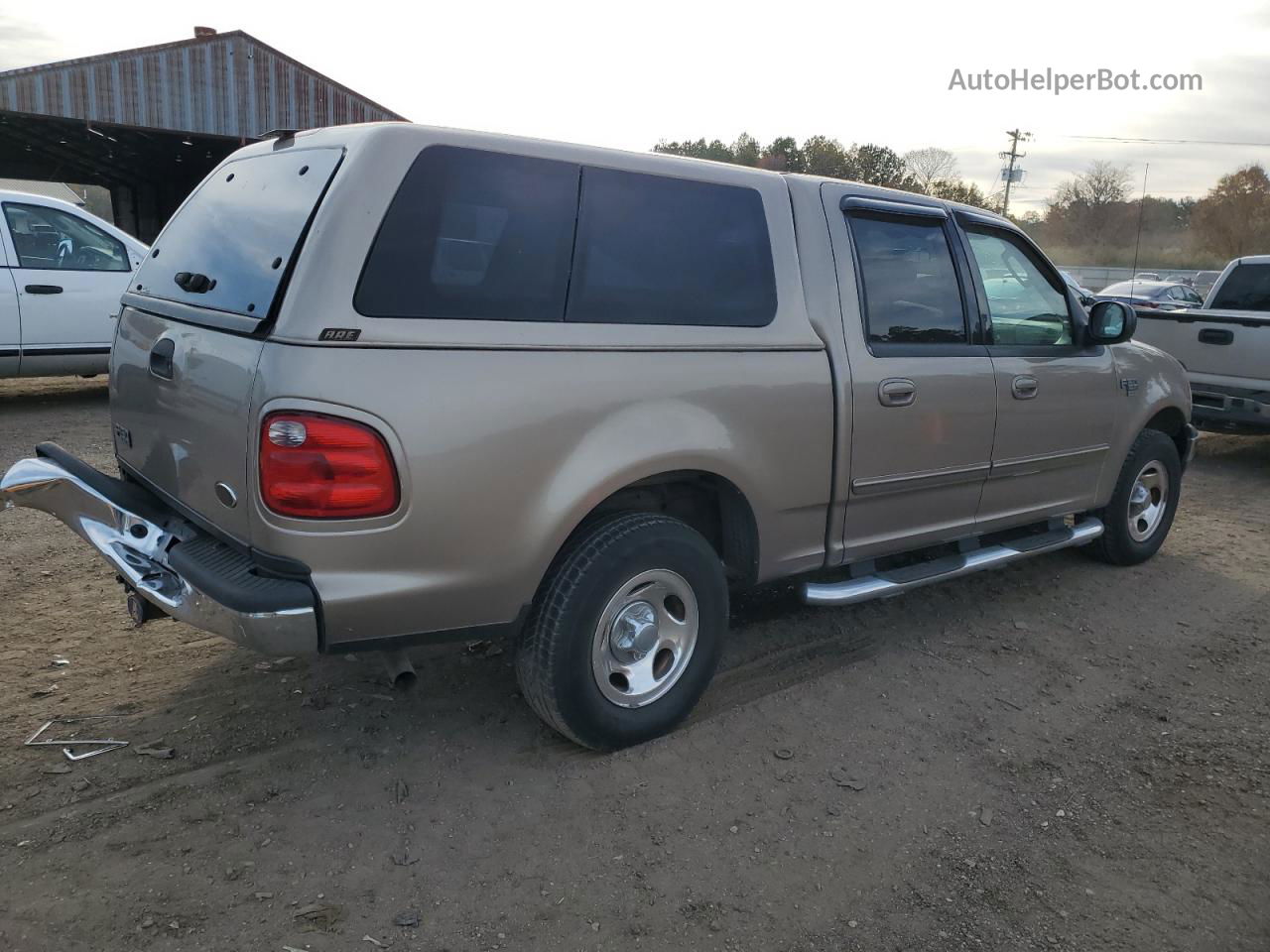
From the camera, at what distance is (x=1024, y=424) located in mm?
4457

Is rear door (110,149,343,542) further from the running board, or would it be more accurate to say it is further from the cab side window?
the cab side window

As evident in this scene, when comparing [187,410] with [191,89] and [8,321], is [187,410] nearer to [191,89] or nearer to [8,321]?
[8,321]

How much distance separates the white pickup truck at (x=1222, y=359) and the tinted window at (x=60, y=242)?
370 inches

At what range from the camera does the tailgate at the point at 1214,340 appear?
25.8ft

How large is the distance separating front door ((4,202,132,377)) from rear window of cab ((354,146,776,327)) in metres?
7.16

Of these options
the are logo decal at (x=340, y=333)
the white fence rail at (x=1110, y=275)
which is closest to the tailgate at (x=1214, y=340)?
the are logo decal at (x=340, y=333)

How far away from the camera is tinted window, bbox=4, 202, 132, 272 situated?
833 cm

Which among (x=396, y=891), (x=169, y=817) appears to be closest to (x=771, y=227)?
(x=396, y=891)

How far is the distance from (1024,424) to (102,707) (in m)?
3.99

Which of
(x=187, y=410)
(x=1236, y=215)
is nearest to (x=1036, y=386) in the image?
(x=187, y=410)

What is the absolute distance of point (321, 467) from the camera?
2570mm

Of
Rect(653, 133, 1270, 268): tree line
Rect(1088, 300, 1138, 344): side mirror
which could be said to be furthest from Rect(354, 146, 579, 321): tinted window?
Rect(653, 133, 1270, 268): tree line

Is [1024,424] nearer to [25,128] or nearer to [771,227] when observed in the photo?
[771,227]

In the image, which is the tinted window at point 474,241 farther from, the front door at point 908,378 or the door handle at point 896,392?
the door handle at point 896,392
